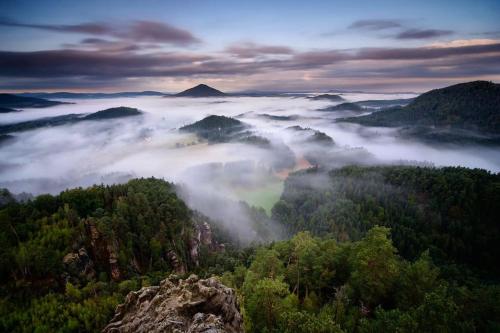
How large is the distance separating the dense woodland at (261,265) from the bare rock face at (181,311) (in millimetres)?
7396

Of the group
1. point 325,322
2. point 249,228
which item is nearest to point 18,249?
point 325,322

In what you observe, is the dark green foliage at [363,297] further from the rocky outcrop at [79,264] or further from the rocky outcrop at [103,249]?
the rocky outcrop at [103,249]

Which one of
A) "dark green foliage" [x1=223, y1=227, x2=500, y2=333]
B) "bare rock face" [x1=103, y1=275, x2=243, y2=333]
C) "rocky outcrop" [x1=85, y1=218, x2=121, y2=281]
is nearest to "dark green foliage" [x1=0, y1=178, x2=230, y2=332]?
"rocky outcrop" [x1=85, y1=218, x2=121, y2=281]

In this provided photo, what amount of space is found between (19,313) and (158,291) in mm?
57349

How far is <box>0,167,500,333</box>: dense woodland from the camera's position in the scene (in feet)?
132

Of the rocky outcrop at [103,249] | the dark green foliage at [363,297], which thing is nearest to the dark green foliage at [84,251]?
the rocky outcrop at [103,249]

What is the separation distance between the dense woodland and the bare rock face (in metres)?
7.40

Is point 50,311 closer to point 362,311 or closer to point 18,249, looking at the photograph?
point 18,249

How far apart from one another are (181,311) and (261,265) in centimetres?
3835

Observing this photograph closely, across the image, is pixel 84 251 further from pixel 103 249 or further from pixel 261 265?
pixel 261 265

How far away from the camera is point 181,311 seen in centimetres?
2762

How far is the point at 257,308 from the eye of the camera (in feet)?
136

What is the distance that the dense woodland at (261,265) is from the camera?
40.2 meters

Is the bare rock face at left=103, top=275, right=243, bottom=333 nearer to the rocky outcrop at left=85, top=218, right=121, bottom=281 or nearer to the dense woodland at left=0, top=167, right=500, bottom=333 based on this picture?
the dense woodland at left=0, top=167, right=500, bottom=333
